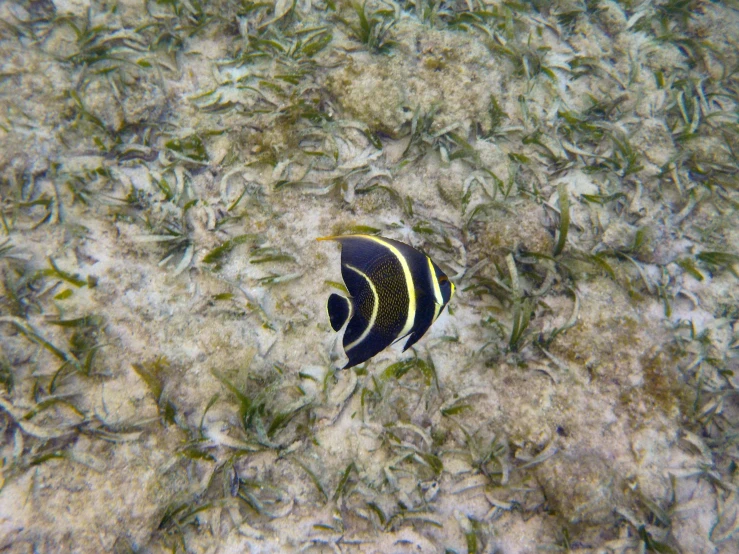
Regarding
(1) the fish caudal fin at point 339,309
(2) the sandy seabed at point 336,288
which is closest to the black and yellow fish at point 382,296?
(1) the fish caudal fin at point 339,309

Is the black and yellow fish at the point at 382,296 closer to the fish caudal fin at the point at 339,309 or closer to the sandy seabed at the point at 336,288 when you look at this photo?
the fish caudal fin at the point at 339,309

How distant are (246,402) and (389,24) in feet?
11.7

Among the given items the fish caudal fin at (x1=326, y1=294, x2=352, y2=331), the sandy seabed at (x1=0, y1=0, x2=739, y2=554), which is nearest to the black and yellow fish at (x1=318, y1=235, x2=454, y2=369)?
the fish caudal fin at (x1=326, y1=294, x2=352, y2=331)

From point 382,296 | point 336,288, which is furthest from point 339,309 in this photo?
point 336,288

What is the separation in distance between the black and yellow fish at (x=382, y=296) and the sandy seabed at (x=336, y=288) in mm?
1015

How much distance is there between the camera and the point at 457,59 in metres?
3.36

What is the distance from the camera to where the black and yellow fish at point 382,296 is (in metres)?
1.55

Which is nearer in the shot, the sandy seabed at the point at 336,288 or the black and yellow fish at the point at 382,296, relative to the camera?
the black and yellow fish at the point at 382,296

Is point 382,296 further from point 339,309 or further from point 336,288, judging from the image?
point 336,288

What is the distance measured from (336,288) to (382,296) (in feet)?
3.78

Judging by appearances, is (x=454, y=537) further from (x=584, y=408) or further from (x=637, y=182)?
(x=637, y=182)

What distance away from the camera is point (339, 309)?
5.13 ft

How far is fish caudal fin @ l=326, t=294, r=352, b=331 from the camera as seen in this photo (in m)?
1.55

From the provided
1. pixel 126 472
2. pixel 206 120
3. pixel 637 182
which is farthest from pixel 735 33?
pixel 126 472
